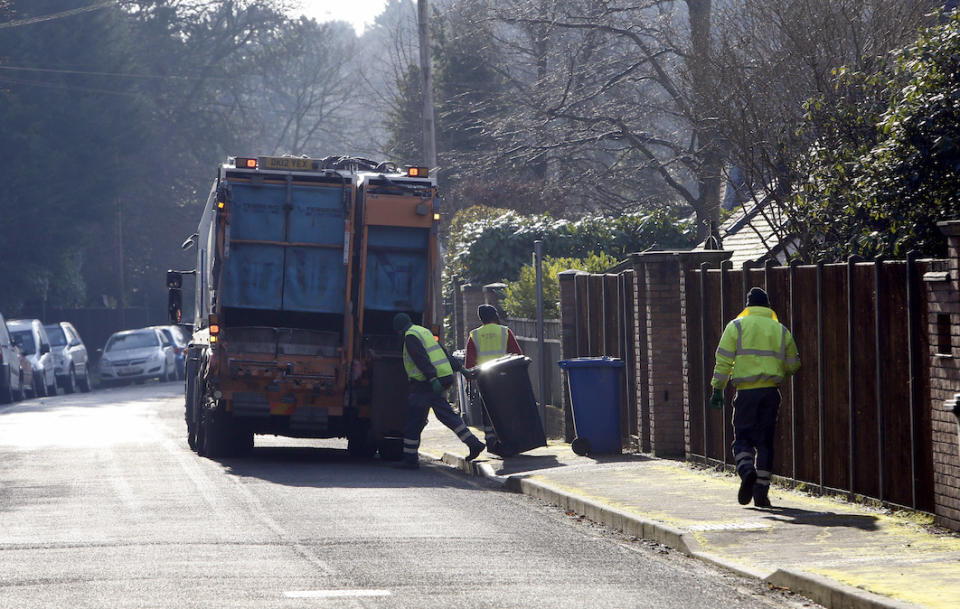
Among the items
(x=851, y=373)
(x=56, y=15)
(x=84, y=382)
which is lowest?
(x=84, y=382)

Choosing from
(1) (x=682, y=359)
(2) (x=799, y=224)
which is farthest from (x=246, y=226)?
(2) (x=799, y=224)

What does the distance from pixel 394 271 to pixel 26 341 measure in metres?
20.8

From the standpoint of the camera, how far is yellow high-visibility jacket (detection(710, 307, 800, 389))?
35.7 ft

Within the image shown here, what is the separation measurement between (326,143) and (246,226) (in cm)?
5786

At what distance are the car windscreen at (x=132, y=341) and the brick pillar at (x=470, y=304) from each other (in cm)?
1700

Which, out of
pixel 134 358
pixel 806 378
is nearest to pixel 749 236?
pixel 806 378

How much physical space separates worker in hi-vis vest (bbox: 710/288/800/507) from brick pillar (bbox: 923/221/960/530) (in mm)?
1458

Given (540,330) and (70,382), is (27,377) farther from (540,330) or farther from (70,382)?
(540,330)

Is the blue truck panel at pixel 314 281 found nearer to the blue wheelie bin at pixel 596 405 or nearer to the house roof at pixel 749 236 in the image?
the blue wheelie bin at pixel 596 405

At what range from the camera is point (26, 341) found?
112 feet

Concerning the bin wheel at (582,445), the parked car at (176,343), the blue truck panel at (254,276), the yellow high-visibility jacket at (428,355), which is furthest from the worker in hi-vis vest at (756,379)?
the parked car at (176,343)

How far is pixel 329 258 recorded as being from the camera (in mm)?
15852

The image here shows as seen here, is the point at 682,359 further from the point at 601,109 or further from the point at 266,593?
the point at 601,109

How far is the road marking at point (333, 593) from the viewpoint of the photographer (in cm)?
791
